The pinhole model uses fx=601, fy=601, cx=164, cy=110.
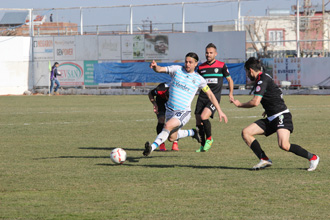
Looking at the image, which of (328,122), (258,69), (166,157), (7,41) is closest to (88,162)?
(166,157)

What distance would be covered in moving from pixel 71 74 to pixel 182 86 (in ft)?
104

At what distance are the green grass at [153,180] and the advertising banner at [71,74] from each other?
25.9 meters

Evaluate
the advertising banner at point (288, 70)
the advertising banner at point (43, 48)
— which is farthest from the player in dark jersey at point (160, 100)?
the advertising banner at point (43, 48)

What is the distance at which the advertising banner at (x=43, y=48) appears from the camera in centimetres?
4248

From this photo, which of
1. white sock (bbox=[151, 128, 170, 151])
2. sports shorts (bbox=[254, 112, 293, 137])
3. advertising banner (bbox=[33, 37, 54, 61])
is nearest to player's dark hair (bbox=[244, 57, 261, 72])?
sports shorts (bbox=[254, 112, 293, 137])

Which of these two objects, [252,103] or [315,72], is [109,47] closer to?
[315,72]

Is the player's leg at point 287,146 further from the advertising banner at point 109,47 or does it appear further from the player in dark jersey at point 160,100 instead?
the advertising banner at point 109,47

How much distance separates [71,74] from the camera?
41.2 metres

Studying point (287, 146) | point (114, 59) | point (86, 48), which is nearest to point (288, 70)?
point (114, 59)

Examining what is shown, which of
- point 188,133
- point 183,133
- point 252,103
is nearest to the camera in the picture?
point 252,103

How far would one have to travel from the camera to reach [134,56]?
130ft

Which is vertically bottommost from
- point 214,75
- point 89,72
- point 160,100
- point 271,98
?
point 160,100

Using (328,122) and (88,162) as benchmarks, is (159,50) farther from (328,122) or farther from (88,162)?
(88,162)

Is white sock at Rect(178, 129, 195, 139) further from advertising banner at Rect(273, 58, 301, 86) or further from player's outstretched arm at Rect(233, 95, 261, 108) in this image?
advertising banner at Rect(273, 58, 301, 86)
